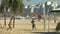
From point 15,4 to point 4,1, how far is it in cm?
214

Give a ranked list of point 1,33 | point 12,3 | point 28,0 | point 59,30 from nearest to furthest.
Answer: point 1,33, point 59,30, point 28,0, point 12,3

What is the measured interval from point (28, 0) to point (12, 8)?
13.4 ft

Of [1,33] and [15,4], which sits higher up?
[15,4]

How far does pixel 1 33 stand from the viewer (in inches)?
682

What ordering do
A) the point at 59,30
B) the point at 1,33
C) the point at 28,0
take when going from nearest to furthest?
the point at 1,33 < the point at 59,30 < the point at 28,0

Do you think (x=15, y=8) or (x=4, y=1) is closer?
(x=4, y=1)

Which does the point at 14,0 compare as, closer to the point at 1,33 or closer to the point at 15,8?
the point at 15,8

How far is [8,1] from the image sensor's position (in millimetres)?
28453

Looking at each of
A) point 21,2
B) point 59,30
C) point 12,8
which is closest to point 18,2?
point 21,2

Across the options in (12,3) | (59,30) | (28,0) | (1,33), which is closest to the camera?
(1,33)

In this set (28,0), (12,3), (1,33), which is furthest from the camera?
(12,3)

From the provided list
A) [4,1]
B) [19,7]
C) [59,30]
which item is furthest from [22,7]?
[59,30]

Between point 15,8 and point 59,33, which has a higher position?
point 15,8

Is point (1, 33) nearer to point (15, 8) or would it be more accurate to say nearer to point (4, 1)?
point (4, 1)
